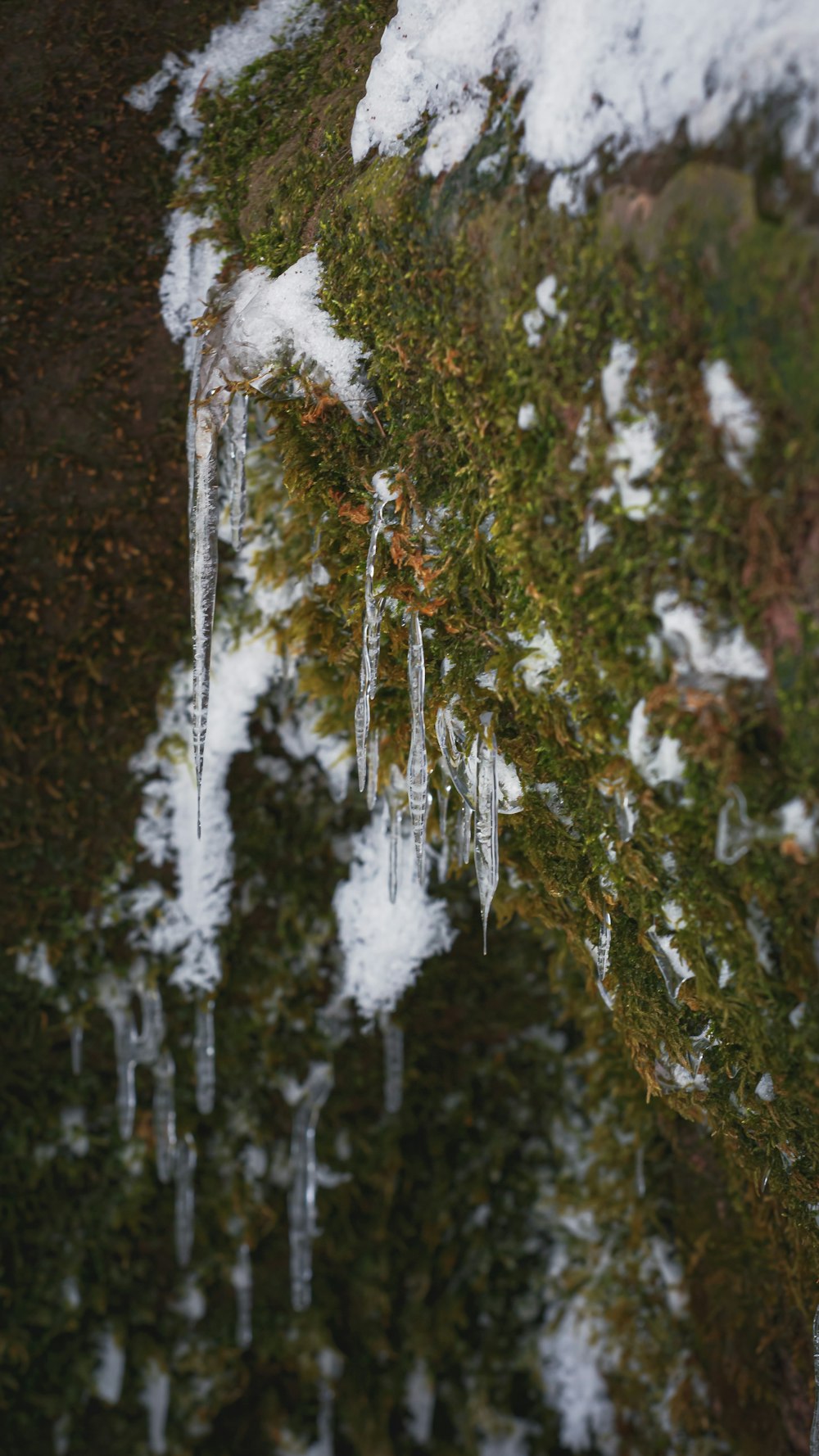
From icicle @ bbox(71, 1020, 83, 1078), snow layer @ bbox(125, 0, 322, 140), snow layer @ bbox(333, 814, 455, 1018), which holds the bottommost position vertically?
icicle @ bbox(71, 1020, 83, 1078)

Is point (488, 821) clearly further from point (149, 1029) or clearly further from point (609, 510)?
point (149, 1029)

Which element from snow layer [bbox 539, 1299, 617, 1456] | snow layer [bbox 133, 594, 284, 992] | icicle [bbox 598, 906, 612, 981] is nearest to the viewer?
icicle [bbox 598, 906, 612, 981]

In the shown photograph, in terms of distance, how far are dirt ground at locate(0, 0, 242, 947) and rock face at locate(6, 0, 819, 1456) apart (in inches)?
4.3

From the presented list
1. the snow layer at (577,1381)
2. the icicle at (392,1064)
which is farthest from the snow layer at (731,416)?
the snow layer at (577,1381)

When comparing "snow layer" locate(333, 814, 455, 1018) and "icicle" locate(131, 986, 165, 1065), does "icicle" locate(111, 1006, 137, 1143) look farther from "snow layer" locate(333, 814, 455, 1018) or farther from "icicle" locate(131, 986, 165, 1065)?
"snow layer" locate(333, 814, 455, 1018)

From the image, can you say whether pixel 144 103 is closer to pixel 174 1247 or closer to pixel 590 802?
pixel 590 802

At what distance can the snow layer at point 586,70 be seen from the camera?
761 mm

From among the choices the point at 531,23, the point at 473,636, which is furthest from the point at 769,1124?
the point at 531,23

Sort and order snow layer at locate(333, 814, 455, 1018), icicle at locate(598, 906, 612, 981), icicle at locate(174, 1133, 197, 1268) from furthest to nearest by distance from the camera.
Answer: icicle at locate(174, 1133, 197, 1268) → snow layer at locate(333, 814, 455, 1018) → icicle at locate(598, 906, 612, 981)

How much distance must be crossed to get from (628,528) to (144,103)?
1.31 meters

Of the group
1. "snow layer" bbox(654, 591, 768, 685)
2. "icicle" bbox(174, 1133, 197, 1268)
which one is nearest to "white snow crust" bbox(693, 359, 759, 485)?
"snow layer" bbox(654, 591, 768, 685)

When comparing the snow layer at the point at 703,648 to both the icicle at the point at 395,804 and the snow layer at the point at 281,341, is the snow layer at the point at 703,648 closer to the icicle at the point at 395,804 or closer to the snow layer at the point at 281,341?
the snow layer at the point at 281,341

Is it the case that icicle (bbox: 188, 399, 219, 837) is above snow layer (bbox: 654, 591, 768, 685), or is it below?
above

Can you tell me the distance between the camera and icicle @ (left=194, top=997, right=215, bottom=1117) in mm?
2162
